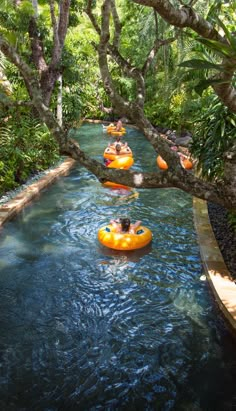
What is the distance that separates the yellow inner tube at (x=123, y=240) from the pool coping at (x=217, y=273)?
0.93 m

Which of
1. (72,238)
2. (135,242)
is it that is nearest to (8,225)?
(72,238)

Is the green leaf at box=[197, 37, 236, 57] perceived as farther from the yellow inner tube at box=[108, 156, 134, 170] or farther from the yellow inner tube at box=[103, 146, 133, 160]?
the yellow inner tube at box=[103, 146, 133, 160]

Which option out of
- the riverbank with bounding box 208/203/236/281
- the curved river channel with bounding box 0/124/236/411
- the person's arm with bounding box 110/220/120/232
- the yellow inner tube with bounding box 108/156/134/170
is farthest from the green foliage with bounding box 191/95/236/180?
the yellow inner tube with bounding box 108/156/134/170

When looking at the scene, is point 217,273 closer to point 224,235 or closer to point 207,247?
point 207,247

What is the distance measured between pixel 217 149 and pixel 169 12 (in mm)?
4714

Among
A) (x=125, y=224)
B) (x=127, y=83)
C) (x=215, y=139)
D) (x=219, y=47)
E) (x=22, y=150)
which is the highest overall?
(x=219, y=47)

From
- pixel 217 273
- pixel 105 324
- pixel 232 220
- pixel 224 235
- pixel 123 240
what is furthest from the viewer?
pixel 224 235

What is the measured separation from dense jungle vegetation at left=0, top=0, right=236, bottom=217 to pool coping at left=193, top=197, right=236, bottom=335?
98 centimetres

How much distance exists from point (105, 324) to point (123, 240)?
202 cm

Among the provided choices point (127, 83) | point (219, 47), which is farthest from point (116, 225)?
point (127, 83)

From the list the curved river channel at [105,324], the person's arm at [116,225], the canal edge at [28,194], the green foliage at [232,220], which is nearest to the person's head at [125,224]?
the person's arm at [116,225]

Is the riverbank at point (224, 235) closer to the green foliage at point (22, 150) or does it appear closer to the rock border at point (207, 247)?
the rock border at point (207, 247)

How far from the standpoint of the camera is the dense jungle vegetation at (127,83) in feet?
9.29

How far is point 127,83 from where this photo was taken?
2153cm
